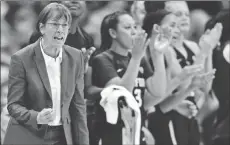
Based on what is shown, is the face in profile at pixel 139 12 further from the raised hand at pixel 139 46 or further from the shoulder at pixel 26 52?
the shoulder at pixel 26 52

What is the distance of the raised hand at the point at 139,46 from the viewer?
3.76 m

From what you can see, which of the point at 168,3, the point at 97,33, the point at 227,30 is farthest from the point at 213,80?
the point at 97,33

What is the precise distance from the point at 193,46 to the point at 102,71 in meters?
0.88

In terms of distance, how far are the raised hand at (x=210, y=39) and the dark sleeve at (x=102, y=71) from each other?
2.85 feet

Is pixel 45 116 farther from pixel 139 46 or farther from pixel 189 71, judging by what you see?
pixel 189 71

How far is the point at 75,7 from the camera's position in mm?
3869

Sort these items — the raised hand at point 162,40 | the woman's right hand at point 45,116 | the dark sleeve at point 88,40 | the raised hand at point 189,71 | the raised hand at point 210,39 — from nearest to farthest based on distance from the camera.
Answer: the woman's right hand at point 45,116
the dark sleeve at point 88,40
the raised hand at point 162,40
the raised hand at point 189,71
the raised hand at point 210,39

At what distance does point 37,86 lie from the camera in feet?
10.8

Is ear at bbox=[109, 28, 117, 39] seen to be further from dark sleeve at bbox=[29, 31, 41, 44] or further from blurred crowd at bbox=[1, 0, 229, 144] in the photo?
dark sleeve at bbox=[29, 31, 41, 44]

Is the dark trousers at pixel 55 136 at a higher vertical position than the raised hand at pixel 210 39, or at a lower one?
lower

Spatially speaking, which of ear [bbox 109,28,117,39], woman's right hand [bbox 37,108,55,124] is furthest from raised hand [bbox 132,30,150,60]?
woman's right hand [bbox 37,108,55,124]

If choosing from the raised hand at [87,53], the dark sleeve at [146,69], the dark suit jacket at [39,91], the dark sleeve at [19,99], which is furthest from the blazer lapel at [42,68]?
the dark sleeve at [146,69]

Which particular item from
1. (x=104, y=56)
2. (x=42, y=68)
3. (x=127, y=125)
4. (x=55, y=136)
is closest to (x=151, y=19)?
(x=104, y=56)

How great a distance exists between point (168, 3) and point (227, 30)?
581 mm
